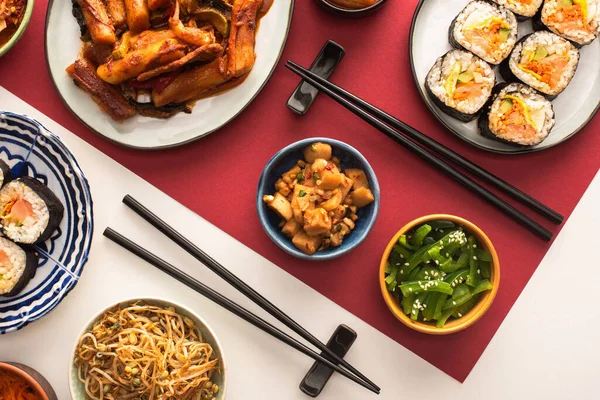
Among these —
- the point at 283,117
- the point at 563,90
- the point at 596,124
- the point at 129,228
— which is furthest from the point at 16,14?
the point at 596,124

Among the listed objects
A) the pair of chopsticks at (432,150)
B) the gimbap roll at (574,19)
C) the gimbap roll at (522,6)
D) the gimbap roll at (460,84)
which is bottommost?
the pair of chopsticks at (432,150)

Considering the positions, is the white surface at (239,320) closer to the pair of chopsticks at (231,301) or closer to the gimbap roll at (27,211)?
the pair of chopsticks at (231,301)

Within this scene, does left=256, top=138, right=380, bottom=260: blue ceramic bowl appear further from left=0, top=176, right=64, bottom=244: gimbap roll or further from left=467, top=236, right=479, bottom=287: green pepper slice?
left=0, top=176, right=64, bottom=244: gimbap roll

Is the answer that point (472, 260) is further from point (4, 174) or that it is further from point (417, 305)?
point (4, 174)

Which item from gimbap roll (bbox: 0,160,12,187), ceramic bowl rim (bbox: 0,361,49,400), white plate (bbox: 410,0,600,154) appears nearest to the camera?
ceramic bowl rim (bbox: 0,361,49,400)

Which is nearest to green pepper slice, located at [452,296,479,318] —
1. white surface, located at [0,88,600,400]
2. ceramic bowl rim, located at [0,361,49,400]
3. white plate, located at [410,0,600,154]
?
white surface, located at [0,88,600,400]

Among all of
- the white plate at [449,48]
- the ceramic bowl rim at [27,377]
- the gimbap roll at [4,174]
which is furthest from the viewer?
the white plate at [449,48]

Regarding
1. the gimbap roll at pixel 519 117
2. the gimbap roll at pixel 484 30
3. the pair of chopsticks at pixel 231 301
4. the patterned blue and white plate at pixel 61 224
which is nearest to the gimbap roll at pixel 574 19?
the gimbap roll at pixel 484 30
